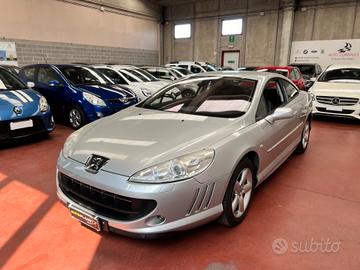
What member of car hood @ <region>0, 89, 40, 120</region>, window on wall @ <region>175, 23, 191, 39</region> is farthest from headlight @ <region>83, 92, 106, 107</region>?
window on wall @ <region>175, 23, 191, 39</region>

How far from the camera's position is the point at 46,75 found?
5887 millimetres

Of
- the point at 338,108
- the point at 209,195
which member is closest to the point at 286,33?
the point at 338,108

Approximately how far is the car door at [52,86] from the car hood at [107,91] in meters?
0.47

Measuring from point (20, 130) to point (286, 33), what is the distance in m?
13.7

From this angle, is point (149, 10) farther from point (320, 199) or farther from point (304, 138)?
point (320, 199)

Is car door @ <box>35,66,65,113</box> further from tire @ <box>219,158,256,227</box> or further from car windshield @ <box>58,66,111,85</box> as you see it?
tire @ <box>219,158,256,227</box>

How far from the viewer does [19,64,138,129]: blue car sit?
16.8 feet

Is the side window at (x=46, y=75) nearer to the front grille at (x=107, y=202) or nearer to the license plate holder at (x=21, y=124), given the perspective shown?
the license plate holder at (x=21, y=124)

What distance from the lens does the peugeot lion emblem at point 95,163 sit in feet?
5.98

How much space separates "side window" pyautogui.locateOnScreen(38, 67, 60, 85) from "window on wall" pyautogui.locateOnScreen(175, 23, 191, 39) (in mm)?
13058

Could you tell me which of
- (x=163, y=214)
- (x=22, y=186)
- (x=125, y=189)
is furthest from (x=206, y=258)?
(x=22, y=186)

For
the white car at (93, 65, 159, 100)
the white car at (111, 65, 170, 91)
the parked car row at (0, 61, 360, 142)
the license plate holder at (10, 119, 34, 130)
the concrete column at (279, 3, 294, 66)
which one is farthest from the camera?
the concrete column at (279, 3, 294, 66)

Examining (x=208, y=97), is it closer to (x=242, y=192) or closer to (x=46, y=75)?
(x=242, y=192)

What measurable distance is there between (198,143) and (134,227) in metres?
0.69
